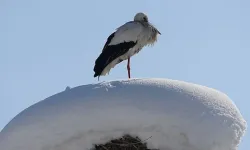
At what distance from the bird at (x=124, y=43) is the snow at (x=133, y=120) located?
553 cm

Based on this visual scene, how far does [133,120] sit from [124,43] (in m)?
5.93

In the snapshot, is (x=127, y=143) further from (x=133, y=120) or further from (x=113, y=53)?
(x=113, y=53)

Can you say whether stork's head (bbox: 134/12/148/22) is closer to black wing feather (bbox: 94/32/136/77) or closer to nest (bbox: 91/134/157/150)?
black wing feather (bbox: 94/32/136/77)

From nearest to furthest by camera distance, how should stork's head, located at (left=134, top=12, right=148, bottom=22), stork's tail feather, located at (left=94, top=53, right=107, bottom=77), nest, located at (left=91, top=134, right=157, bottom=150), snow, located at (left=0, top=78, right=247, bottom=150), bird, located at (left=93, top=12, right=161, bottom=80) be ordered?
snow, located at (left=0, top=78, right=247, bottom=150) → nest, located at (left=91, top=134, right=157, bottom=150) → stork's tail feather, located at (left=94, top=53, right=107, bottom=77) → bird, located at (left=93, top=12, right=161, bottom=80) → stork's head, located at (left=134, top=12, right=148, bottom=22)

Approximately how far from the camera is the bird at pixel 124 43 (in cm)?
1228

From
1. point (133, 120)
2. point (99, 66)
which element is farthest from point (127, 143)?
point (99, 66)

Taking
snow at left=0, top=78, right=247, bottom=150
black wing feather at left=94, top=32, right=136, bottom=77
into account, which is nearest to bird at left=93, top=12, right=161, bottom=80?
black wing feather at left=94, top=32, right=136, bottom=77

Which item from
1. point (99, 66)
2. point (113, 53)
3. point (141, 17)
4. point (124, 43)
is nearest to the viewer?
point (99, 66)

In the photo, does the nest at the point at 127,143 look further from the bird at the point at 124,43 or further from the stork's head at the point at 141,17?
the stork's head at the point at 141,17

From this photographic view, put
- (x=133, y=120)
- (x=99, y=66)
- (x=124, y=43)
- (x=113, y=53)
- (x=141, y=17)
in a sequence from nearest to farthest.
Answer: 1. (x=133, y=120)
2. (x=99, y=66)
3. (x=124, y=43)
4. (x=113, y=53)
5. (x=141, y=17)

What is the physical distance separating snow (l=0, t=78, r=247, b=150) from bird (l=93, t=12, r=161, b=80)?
5.53 meters

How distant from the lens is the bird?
12281 mm

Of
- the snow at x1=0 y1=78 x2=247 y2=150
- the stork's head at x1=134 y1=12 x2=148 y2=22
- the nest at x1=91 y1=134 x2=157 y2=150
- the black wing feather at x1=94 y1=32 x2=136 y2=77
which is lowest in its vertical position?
the nest at x1=91 y1=134 x2=157 y2=150

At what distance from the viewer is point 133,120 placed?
21.2 ft
